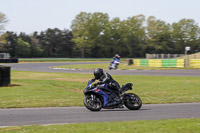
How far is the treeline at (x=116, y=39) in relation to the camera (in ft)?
320

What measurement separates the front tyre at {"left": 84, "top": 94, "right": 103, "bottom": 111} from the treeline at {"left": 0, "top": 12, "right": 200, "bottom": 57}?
82.4 meters

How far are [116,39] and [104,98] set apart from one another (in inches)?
3796

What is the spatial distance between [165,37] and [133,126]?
96.9 m

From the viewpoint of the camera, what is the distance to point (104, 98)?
10.6 meters

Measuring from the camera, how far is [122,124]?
7.80 meters

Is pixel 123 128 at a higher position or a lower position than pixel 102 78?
lower

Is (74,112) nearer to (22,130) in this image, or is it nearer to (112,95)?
(112,95)

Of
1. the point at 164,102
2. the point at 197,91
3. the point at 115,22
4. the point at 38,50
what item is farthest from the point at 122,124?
the point at 115,22

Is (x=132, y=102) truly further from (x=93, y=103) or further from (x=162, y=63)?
(x=162, y=63)

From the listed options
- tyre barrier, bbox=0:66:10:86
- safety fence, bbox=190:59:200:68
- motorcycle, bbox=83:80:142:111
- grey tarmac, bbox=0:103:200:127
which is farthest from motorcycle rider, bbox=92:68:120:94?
safety fence, bbox=190:59:200:68

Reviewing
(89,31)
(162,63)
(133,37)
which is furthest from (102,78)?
(133,37)

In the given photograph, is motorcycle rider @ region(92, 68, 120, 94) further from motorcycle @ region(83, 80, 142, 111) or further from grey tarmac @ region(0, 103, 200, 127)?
grey tarmac @ region(0, 103, 200, 127)

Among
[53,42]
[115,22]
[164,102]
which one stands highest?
[115,22]

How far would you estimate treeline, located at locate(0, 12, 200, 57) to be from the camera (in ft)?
320
